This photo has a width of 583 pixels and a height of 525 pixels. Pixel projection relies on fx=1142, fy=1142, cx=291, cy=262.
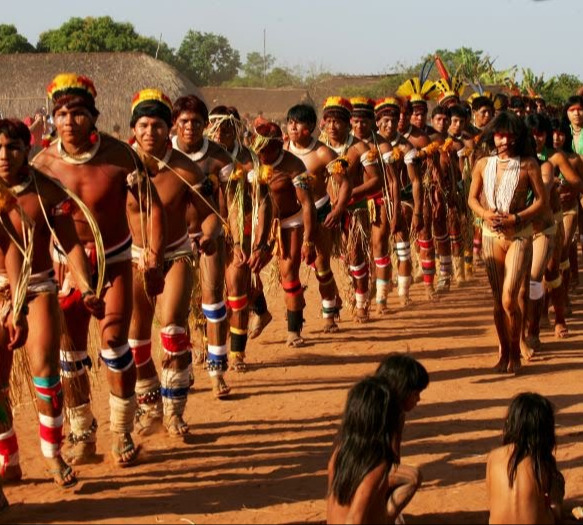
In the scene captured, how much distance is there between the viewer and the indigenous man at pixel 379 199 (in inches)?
451

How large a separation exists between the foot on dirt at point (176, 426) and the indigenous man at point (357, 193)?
4140 mm

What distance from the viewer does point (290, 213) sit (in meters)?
9.83

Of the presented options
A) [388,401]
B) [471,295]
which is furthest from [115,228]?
[471,295]

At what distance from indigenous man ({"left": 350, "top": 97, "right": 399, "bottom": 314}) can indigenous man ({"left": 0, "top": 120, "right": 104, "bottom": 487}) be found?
18.7ft

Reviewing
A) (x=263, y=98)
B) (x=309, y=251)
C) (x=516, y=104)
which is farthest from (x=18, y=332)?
(x=263, y=98)

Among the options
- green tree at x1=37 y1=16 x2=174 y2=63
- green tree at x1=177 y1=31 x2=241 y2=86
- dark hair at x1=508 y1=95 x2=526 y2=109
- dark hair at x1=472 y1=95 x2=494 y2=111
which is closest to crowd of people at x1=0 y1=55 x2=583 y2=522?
dark hair at x1=472 y1=95 x2=494 y2=111

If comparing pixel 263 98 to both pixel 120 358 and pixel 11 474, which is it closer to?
pixel 120 358

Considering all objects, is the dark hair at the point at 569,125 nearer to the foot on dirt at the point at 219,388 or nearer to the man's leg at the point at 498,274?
the man's leg at the point at 498,274

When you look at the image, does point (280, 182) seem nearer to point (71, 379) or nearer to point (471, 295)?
point (71, 379)

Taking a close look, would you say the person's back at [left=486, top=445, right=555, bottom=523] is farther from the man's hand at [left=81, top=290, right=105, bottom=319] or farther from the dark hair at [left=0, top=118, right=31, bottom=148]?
the dark hair at [left=0, top=118, right=31, bottom=148]

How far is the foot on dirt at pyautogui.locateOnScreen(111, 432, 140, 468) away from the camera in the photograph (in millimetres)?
6555

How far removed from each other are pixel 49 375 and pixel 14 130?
1.27 metres

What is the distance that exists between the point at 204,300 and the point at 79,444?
1.77m

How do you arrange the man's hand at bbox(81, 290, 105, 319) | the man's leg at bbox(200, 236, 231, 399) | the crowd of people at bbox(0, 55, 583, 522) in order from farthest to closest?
the man's leg at bbox(200, 236, 231, 399) → the man's hand at bbox(81, 290, 105, 319) → the crowd of people at bbox(0, 55, 583, 522)
